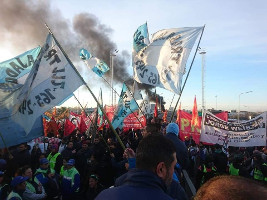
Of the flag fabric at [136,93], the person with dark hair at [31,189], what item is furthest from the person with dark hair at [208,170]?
the flag fabric at [136,93]

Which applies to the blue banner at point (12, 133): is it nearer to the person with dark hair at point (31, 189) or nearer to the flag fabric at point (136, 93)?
the person with dark hair at point (31, 189)

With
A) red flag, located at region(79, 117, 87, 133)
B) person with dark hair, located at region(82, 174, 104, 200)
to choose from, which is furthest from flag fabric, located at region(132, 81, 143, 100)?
person with dark hair, located at region(82, 174, 104, 200)

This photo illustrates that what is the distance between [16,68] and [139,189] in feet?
17.0

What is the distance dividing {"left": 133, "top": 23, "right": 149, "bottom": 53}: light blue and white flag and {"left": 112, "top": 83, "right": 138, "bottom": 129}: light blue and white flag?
150 inches

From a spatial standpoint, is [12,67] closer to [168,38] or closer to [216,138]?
[168,38]

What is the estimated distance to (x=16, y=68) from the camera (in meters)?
5.81

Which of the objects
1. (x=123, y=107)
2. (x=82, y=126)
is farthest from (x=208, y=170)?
(x=82, y=126)

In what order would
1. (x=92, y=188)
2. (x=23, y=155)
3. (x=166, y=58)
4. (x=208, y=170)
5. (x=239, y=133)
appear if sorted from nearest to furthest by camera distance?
(x=92, y=188) < (x=23, y=155) < (x=208, y=170) < (x=166, y=58) < (x=239, y=133)

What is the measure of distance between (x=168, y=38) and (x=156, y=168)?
6393 mm

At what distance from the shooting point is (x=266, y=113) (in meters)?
10.1

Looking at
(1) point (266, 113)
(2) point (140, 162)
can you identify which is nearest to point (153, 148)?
(2) point (140, 162)

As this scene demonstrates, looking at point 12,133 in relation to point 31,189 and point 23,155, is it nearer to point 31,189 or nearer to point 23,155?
point 31,189

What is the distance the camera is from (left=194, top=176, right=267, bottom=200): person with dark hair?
0.92 m

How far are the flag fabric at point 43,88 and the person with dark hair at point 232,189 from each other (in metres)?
4.29
